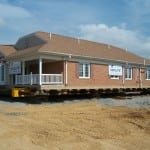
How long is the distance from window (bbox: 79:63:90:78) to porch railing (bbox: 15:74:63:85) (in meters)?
2.27

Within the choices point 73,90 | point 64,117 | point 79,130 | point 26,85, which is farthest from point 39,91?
point 79,130

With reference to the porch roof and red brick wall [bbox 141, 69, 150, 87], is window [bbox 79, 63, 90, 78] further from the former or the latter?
red brick wall [bbox 141, 69, 150, 87]

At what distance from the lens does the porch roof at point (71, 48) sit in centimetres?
2548

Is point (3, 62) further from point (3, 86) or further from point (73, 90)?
point (73, 90)

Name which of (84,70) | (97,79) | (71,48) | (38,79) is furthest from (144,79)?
(38,79)

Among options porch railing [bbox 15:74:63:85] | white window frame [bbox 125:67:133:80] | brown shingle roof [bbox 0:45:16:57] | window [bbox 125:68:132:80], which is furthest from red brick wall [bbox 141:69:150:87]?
brown shingle roof [bbox 0:45:16:57]

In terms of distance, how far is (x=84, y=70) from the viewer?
27141 mm

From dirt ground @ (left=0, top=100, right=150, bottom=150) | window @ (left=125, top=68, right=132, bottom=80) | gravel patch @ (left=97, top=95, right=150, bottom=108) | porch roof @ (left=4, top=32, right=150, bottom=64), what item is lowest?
dirt ground @ (left=0, top=100, right=150, bottom=150)

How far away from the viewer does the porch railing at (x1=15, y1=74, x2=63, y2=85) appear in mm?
23875

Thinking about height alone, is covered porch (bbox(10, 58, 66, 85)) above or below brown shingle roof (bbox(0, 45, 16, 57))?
below

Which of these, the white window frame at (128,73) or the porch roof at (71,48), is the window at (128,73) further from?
the porch roof at (71,48)

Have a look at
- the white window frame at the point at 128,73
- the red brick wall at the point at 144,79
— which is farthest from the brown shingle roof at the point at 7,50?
the red brick wall at the point at 144,79

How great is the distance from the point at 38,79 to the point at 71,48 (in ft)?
17.5

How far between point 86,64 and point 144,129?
15528mm
